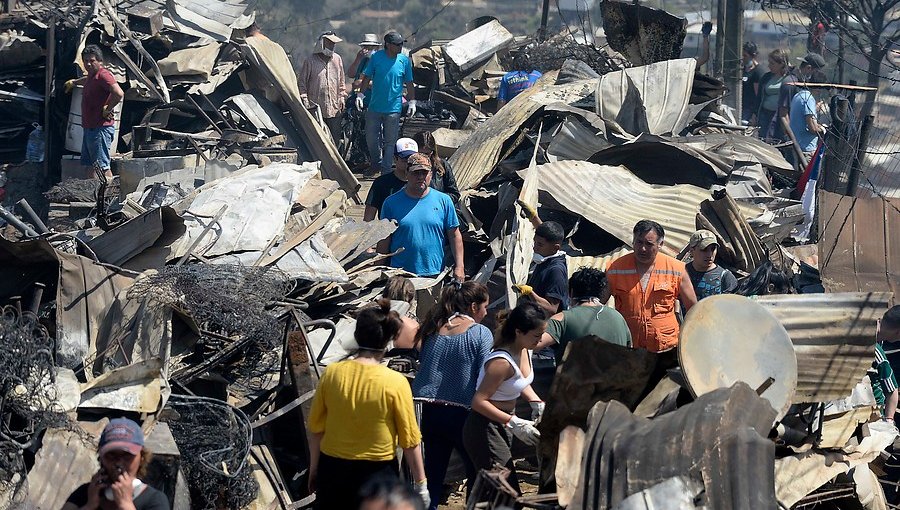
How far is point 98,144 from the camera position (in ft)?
40.6

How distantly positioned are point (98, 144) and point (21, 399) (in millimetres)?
7466

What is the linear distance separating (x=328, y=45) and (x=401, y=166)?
21.5 feet

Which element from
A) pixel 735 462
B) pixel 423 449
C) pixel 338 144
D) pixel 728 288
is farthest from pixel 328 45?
pixel 735 462

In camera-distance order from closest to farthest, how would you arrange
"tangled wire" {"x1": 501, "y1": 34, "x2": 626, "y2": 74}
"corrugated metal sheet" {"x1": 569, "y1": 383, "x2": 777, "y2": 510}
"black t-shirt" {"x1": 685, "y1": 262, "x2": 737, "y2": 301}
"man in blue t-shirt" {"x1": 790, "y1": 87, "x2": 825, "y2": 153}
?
"corrugated metal sheet" {"x1": 569, "y1": 383, "x2": 777, "y2": 510}
"black t-shirt" {"x1": 685, "y1": 262, "x2": 737, "y2": 301}
"man in blue t-shirt" {"x1": 790, "y1": 87, "x2": 825, "y2": 153}
"tangled wire" {"x1": 501, "y1": 34, "x2": 626, "y2": 74}

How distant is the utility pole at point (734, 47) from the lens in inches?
596

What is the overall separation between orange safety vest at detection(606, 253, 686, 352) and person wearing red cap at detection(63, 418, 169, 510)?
339 centimetres

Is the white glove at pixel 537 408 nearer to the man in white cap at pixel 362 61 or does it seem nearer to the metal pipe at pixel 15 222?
the metal pipe at pixel 15 222

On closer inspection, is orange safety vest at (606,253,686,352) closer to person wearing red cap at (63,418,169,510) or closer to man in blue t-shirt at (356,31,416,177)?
person wearing red cap at (63,418,169,510)

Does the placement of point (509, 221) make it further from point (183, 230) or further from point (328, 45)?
point (328, 45)

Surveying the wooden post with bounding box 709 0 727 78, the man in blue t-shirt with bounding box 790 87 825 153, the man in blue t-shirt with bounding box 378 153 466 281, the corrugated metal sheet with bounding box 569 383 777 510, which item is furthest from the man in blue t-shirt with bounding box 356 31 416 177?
the corrugated metal sheet with bounding box 569 383 777 510

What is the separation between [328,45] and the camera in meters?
14.6

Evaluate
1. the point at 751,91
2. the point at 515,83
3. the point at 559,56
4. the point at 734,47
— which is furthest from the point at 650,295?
the point at 751,91

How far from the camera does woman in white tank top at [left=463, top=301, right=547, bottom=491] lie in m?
5.30

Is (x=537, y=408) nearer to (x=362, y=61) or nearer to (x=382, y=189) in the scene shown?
(x=382, y=189)
